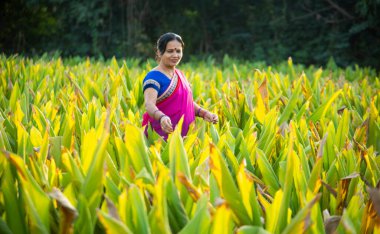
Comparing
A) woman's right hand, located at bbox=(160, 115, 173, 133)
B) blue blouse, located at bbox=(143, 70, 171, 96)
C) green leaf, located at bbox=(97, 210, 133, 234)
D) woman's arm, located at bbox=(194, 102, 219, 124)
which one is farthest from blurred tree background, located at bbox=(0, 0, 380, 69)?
green leaf, located at bbox=(97, 210, 133, 234)

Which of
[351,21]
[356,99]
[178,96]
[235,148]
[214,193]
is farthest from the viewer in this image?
[351,21]

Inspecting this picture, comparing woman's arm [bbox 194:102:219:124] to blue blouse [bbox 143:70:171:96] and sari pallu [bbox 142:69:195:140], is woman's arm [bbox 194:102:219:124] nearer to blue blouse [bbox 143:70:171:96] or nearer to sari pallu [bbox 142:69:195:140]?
sari pallu [bbox 142:69:195:140]

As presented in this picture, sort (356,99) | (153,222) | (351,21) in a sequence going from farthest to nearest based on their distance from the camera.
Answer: (351,21), (356,99), (153,222)

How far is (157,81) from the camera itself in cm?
215

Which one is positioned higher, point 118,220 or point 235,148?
point 118,220

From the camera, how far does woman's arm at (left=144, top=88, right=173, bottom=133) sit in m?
1.90

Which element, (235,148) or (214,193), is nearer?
(214,193)

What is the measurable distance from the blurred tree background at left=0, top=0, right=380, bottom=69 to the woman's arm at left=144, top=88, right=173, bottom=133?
9.55 m

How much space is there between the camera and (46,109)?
78.9 inches

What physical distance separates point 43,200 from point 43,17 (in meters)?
14.0

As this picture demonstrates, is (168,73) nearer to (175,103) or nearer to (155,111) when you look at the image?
(175,103)

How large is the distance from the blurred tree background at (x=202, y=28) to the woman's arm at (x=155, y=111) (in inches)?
376

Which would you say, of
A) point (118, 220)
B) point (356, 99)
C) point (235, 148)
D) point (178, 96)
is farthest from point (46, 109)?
point (356, 99)

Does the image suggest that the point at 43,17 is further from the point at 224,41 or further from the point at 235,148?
the point at 235,148
